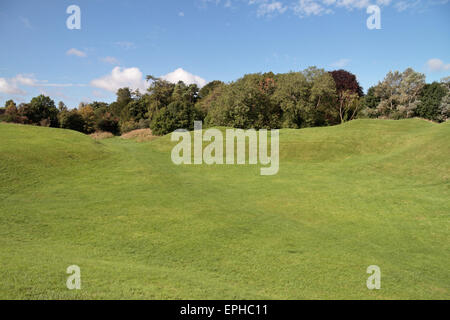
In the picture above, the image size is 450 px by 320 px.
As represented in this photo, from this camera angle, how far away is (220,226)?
10070 mm

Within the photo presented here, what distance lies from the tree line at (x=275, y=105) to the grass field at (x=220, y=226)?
2665 cm

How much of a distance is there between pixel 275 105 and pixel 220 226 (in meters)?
42.9

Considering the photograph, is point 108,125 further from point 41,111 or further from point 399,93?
point 399,93

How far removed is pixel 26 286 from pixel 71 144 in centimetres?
2073

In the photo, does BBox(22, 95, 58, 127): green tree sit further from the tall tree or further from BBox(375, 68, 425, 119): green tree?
BBox(375, 68, 425, 119): green tree

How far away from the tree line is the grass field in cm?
2665

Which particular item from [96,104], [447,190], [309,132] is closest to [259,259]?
[447,190]

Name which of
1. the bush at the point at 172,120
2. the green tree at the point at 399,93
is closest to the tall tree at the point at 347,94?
the green tree at the point at 399,93

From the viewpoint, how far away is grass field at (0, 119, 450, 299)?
6.01m

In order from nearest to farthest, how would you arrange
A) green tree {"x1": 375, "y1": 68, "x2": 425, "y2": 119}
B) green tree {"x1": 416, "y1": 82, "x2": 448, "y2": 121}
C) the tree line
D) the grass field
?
1. the grass field
2. the tree line
3. green tree {"x1": 416, "y1": 82, "x2": 448, "y2": 121}
4. green tree {"x1": 375, "y1": 68, "x2": 425, "y2": 119}

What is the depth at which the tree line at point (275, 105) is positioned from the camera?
4738 centimetres

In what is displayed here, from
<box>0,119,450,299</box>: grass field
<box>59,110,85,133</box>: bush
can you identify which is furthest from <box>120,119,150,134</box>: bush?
<box>0,119,450,299</box>: grass field

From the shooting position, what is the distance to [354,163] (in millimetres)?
22062
